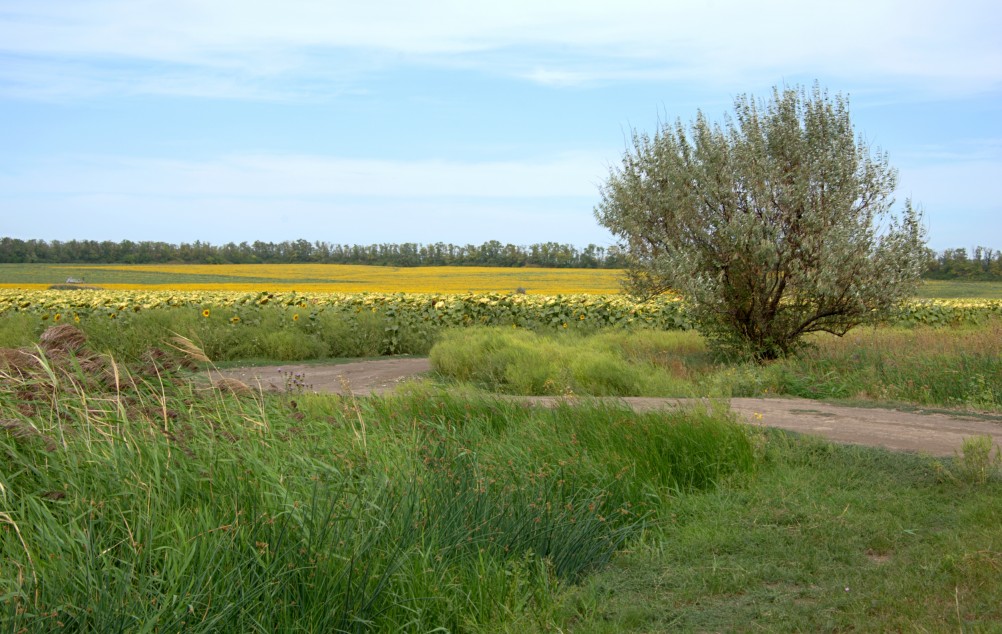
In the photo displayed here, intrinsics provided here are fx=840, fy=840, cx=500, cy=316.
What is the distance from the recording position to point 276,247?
219ft

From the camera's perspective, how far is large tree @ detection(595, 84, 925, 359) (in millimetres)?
13062

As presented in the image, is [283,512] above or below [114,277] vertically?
below

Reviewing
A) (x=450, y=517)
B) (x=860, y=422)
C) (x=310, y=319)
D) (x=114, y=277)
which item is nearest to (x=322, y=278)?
(x=114, y=277)

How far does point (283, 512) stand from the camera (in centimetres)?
415

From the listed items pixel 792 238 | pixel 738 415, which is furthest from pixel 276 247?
pixel 738 415

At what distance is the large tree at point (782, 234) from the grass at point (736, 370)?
771 millimetres

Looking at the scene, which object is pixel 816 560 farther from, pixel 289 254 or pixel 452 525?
pixel 289 254

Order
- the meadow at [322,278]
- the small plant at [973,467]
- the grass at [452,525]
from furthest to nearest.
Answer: the meadow at [322,278] < the small plant at [973,467] < the grass at [452,525]

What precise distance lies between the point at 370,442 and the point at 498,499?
3.92 feet

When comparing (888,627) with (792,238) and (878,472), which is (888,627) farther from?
(792,238)

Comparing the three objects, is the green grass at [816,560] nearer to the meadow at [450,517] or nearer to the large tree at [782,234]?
the meadow at [450,517]

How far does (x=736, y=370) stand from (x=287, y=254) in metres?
57.2

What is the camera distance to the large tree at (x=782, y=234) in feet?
42.9

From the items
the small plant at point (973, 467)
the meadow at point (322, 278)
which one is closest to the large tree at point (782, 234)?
the small plant at point (973, 467)
